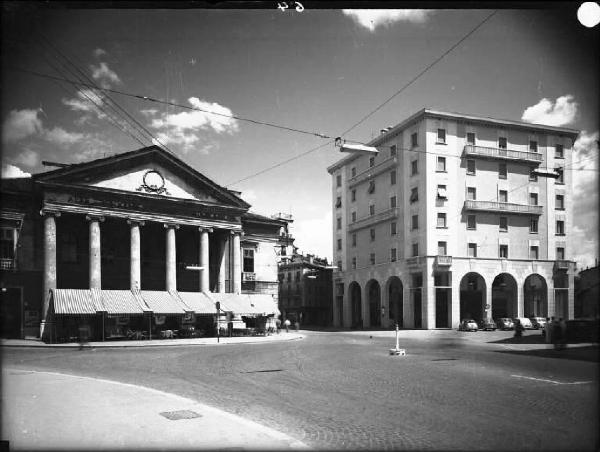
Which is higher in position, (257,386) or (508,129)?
(508,129)

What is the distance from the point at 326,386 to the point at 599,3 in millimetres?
9010

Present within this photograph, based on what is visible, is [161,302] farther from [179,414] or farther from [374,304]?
[374,304]

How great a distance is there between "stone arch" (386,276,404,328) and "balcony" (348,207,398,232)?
6.45 meters

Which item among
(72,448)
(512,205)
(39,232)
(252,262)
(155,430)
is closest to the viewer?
(72,448)

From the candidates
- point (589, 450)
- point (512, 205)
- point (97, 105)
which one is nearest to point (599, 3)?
point (589, 450)

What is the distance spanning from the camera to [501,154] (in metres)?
16.4

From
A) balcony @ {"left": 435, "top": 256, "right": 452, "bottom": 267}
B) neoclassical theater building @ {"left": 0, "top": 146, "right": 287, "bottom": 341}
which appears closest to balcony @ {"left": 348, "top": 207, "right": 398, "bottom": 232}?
balcony @ {"left": 435, "top": 256, "right": 452, "bottom": 267}

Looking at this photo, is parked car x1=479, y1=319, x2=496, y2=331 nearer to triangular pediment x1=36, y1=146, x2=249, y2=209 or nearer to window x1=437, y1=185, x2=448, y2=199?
window x1=437, y1=185, x2=448, y2=199

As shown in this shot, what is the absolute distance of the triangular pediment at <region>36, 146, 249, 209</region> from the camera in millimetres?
31969

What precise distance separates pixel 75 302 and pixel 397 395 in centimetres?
2513

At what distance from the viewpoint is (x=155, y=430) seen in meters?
6.74

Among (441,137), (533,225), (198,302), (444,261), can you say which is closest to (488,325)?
(444,261)

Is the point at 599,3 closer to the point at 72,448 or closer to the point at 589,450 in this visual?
the point at 589,450

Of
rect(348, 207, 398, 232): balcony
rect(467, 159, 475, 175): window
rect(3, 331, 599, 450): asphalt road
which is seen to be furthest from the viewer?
rect(348, 207, 398, 232): balcony
